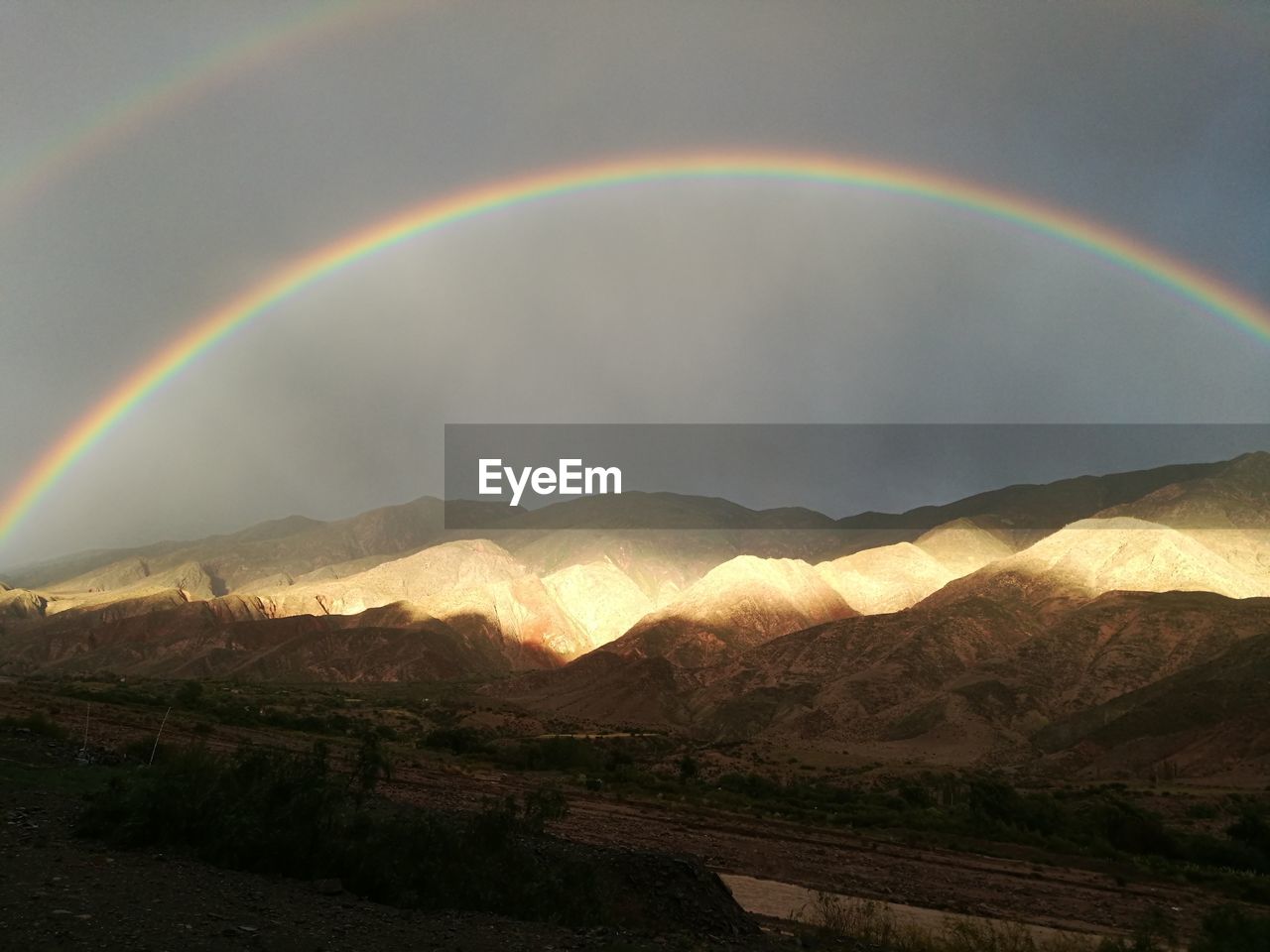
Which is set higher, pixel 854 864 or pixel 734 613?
pixel 734 613

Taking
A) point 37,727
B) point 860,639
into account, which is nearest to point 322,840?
point 37,727

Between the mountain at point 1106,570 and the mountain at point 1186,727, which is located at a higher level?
the mountain at point 1106,570

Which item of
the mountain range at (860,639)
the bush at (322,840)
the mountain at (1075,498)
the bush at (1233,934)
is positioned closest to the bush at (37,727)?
the bush at (322,840)

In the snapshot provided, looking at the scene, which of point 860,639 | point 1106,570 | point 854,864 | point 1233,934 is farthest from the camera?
point 1106,570

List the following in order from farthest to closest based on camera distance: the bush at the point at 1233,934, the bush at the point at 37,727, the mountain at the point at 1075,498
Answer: the mountain at the point at 1075,498, the bush at the point at 37,727, the bush at the point at 1233,934

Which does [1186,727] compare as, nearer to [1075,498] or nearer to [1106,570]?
[1106,570]

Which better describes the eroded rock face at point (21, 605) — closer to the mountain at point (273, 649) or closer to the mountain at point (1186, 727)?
the mountain at point (273, 649)

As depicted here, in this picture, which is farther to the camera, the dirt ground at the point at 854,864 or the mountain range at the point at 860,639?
the mountain range at the point at 860,639

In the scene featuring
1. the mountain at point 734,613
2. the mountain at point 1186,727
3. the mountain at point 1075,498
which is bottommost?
the mountain at point 1186,727

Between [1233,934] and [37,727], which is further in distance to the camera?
[37,727]

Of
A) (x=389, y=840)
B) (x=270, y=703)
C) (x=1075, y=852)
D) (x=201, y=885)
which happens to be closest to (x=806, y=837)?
(x=1075, y=852)

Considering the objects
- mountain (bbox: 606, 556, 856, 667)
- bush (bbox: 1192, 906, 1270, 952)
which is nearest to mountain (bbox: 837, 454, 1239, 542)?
mountain (bbox: 606, 556, 856, 667)
